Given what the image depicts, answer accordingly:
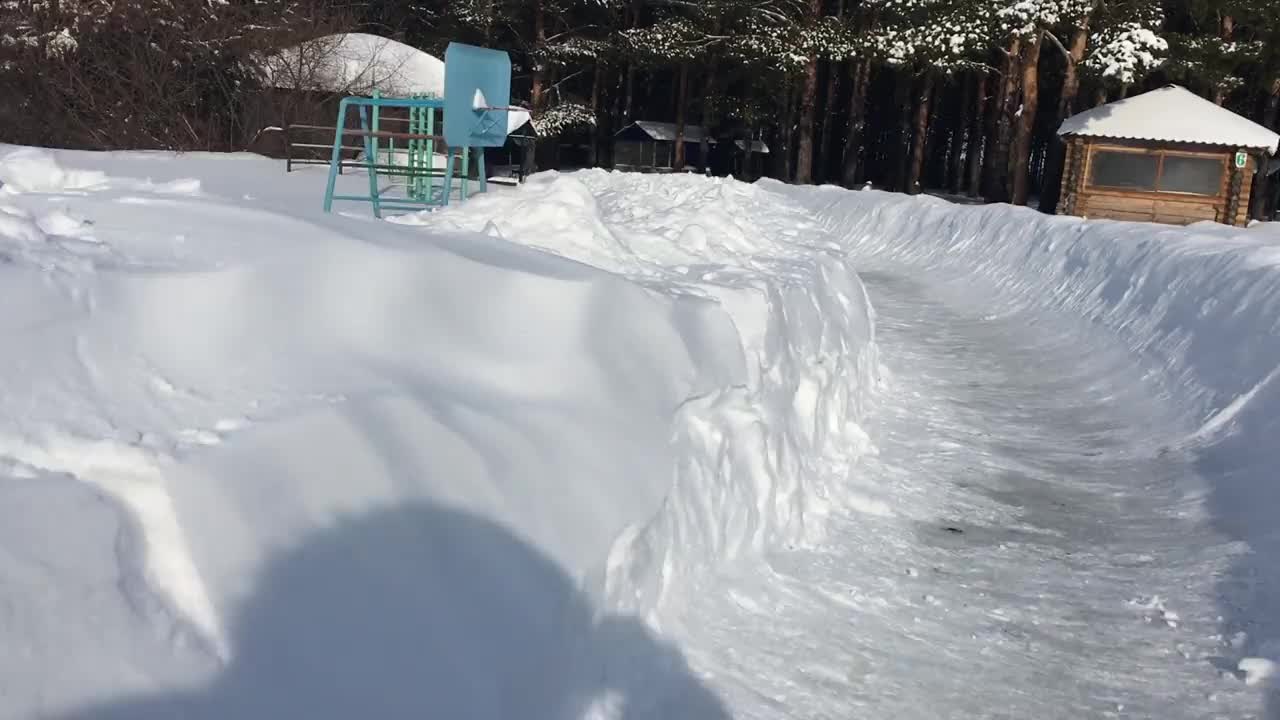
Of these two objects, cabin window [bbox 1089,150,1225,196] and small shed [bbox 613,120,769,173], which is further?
small shed [bbox 613,120,769,173]

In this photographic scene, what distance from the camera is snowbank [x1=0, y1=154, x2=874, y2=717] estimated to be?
228 centimetres

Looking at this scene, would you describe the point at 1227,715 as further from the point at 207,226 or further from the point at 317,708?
the point at 207,226

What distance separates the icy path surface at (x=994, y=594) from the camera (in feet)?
12.3

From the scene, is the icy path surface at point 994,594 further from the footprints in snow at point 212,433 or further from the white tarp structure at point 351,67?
the white tarp structure at point 351,67

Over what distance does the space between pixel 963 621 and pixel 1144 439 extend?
348 cm

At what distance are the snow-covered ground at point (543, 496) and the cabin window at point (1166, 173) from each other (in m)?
17.5

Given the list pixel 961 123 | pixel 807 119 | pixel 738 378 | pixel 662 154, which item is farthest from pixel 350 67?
pixel 961 123

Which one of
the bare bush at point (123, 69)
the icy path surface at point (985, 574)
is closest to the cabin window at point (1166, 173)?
the icy path surface at point (985, 574)

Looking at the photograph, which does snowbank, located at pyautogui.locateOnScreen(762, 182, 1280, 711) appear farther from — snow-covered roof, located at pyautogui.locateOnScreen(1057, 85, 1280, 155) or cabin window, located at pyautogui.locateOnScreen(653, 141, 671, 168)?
cabin window, located at pyautogui.locateOnScreen(653, 141, 671, 168)

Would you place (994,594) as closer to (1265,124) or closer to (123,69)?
(123,69)

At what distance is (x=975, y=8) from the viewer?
25.9 metres

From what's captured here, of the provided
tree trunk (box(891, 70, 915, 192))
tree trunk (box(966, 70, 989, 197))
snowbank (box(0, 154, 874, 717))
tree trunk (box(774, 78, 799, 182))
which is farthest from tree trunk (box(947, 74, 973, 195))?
snowbank (box(0, 154, 874, 717))

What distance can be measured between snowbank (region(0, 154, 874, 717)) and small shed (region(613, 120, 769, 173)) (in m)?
43.1

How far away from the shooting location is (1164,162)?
2358 centimetres
